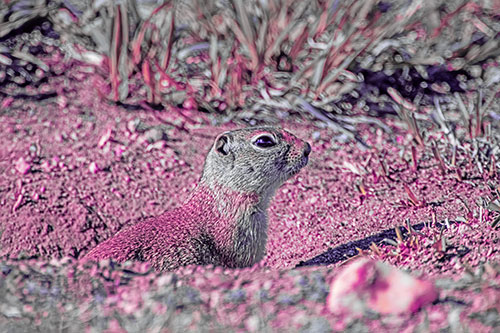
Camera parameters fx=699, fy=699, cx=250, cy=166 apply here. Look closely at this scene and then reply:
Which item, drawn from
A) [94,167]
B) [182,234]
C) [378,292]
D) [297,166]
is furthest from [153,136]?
[378,292]

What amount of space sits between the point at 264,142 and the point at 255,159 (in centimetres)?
12

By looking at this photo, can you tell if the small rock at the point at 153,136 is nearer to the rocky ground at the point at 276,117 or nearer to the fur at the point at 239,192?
the rocky ground at the point at 276,117

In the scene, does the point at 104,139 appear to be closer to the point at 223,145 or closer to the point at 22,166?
the point at 22,166

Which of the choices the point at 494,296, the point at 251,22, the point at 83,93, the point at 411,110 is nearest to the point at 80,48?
the point at 83,93

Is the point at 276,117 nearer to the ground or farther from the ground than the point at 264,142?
nearer to the ground

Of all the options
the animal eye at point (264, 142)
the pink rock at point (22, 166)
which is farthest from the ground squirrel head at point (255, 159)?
the pink rock at point (22, 166)

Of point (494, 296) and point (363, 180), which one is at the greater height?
point (494, 296)

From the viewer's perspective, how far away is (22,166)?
5070 millimetres

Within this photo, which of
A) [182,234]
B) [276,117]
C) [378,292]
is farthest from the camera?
[276,117]

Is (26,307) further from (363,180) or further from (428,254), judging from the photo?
(363,180)

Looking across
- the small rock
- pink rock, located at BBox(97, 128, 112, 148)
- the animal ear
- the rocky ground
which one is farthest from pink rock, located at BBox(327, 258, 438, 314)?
pink rock, located at BBox(97, 128, 112, 148)

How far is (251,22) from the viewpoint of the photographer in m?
5.66

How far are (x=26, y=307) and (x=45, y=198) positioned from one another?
2138 millimetres

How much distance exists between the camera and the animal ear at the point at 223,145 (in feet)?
13.6
